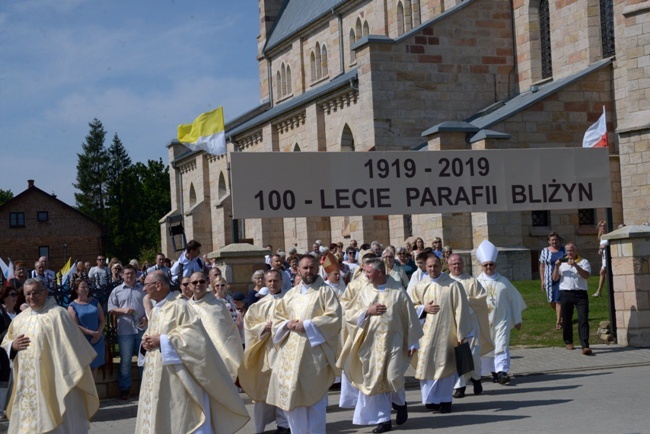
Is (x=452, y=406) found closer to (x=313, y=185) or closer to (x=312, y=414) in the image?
(x=312, y=414)

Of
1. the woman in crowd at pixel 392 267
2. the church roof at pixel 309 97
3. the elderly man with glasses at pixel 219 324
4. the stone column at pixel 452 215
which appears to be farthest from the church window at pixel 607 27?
the elderly man with glasses at pixel 219 324

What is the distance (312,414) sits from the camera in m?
10.6

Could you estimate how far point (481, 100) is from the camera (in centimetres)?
3316

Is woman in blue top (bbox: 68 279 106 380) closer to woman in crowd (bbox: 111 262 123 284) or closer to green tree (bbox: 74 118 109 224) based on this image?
woman in crowd (bbox: 111 262 123 284)

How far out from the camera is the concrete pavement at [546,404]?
1085 cm

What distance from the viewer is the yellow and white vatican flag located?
1992cm

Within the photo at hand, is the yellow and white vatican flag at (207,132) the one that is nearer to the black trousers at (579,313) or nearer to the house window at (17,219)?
the black trousers at (579,313)

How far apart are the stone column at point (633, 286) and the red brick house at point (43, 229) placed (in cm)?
5996

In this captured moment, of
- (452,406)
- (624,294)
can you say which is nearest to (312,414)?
(452,406)

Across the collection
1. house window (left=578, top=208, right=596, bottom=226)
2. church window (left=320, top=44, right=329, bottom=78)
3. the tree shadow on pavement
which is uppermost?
church window (left=320, top=44, right=329, bottom=78)

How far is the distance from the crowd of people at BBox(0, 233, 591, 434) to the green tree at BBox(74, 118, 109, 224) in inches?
3371

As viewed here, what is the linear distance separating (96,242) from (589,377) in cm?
6451

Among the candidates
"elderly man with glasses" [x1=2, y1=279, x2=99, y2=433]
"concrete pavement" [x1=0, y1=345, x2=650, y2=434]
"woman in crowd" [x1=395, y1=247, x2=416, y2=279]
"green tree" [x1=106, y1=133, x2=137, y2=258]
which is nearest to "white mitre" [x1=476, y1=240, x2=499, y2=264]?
"concrete pavement" [x1=0, y1=345, x2=650, y2=434]

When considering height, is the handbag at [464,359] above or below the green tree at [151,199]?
below
